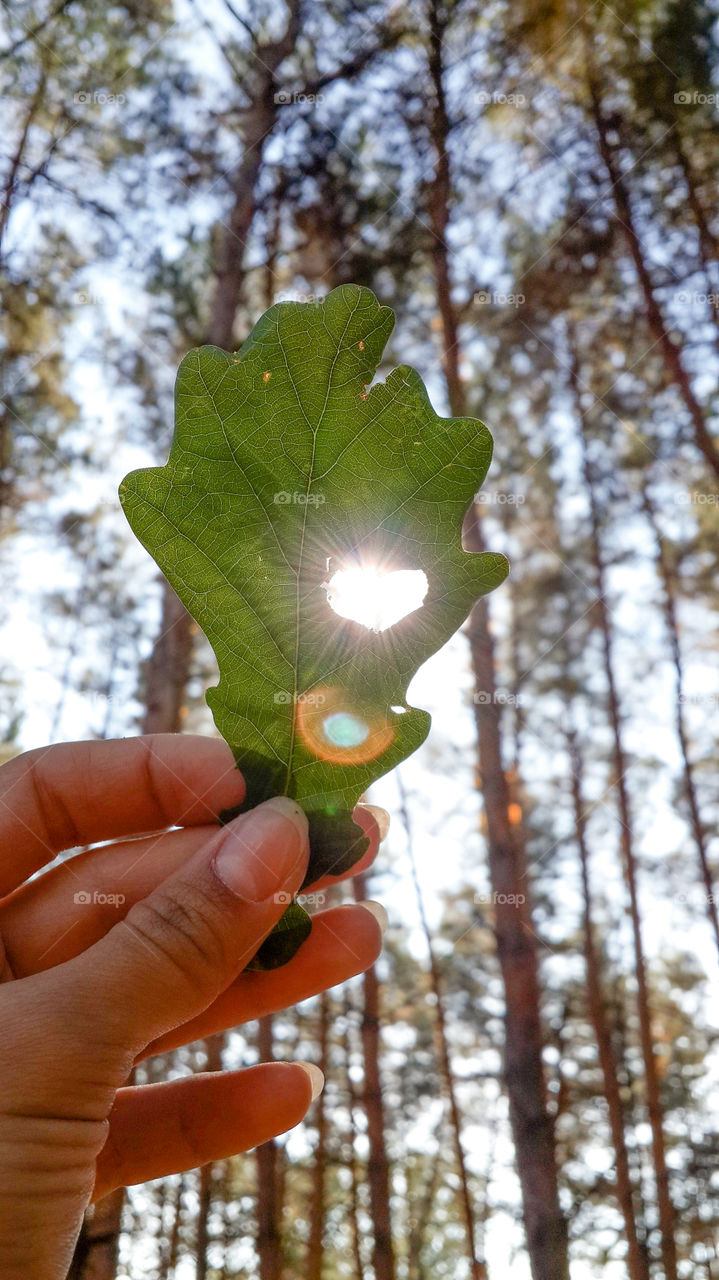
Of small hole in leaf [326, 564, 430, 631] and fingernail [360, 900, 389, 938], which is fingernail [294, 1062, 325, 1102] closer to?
fingernail [360, 900, 389, 938]

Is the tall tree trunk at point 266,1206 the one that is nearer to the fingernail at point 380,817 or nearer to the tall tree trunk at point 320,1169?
the tall tree trunk at point 320,1169

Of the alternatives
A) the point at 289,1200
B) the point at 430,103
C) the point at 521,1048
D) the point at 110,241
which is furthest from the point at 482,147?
the point at 289,1200

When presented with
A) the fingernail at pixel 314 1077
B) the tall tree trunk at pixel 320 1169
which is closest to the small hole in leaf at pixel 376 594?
the fingernail at pixel 314 1077

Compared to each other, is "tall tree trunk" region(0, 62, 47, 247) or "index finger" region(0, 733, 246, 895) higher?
"tall tree trunk" region(0, 62, 47, 247)

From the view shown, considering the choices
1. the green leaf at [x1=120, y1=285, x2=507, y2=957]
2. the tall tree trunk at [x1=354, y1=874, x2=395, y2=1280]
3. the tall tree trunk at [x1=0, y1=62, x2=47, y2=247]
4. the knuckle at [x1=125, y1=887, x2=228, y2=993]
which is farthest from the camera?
the tall tree trunk at [x1=354, y1=874, x2=395, y2=1280]

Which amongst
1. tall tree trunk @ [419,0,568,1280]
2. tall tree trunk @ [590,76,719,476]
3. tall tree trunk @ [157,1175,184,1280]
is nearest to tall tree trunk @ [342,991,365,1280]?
tall tree trunk @ [157,1175,184,1280]

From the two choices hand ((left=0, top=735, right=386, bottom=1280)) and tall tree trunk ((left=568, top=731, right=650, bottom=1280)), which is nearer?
hand ((left=0, top=735, right=386, bottom=1280))

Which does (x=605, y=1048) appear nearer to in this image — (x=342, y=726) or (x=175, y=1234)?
(x=175, y=1234)

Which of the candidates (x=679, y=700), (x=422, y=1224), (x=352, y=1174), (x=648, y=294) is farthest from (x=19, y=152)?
(x=422, y=1224)
